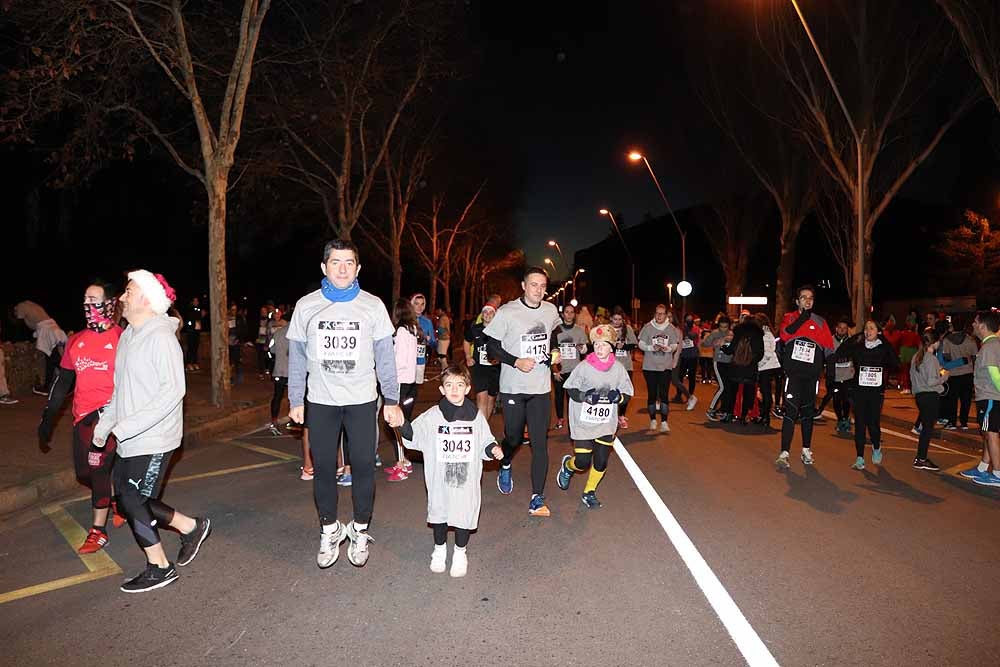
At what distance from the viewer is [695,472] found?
880 centimetres

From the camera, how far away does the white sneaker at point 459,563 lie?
5078mm

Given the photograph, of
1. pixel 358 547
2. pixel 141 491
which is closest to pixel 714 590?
pixel 358 547

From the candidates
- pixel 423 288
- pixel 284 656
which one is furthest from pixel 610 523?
pixel 423 288

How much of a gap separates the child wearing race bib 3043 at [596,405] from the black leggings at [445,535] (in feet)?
6.67

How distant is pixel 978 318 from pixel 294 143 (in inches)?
903

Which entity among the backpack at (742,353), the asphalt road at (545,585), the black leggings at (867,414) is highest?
the backpack at (742,353)

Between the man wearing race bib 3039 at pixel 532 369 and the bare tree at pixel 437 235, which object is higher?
the bare tree at pixel 437 235

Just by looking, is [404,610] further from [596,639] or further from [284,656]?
[596,639]

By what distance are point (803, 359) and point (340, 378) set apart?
5988 millimetres

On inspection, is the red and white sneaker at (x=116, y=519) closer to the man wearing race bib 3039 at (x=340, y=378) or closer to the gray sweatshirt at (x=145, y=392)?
the gray sweatshirt at (x=145, y=392)

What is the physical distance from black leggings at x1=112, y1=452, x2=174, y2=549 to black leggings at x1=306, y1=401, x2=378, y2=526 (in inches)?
38.0

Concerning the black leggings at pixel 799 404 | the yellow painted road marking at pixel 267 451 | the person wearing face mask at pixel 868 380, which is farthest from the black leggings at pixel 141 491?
the person wearing face mask at pixel 868 380

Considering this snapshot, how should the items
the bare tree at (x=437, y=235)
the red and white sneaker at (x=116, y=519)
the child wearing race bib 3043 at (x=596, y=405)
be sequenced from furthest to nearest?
1. the bare tree at (x=437, y=235)
2. the child wearing race bib 3043 at (x=596, y=405)
3. the red and white sneaker at (x=116, y=519)

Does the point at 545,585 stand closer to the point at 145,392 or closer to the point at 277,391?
the point at 145,392
